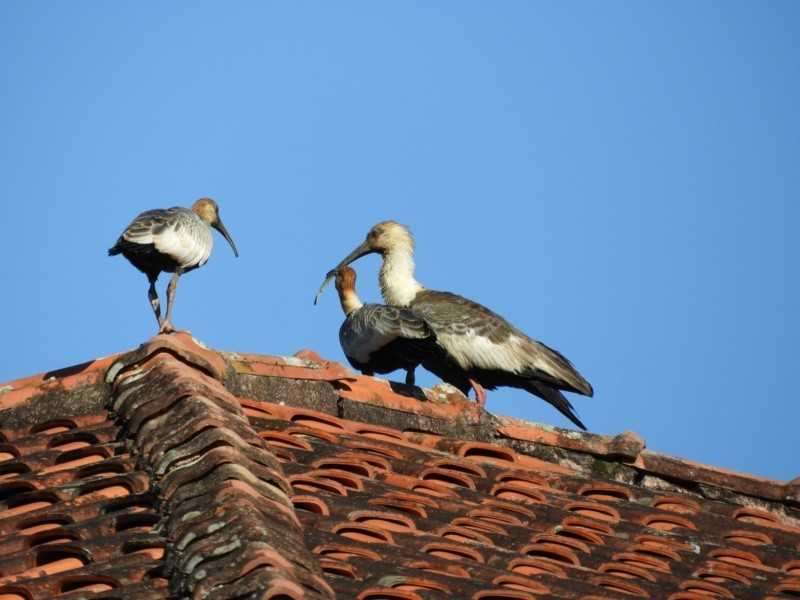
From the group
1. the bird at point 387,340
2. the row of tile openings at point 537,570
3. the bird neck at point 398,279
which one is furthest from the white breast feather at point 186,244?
the row of tile openings at point 537,570

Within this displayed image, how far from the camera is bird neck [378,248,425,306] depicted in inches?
480

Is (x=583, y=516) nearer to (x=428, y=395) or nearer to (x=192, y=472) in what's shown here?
(x=428, y=395)

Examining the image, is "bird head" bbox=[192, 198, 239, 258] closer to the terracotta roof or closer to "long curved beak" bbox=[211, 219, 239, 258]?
"long curved beak" bbox=[211, 219, 239, 258]

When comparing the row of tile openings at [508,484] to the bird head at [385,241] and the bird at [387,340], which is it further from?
the bird head at [385,241]

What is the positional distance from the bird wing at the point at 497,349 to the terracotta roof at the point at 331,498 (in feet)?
13.0

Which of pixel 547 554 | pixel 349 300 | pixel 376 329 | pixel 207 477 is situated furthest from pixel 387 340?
pixel 207 477

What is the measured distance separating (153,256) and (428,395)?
3356 mm

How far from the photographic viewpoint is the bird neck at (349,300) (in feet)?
38.6

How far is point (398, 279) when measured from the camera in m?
12.4

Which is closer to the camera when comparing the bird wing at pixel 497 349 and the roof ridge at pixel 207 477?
the roof ridge at pixel 207 477

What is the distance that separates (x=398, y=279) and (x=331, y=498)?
7.41 metres

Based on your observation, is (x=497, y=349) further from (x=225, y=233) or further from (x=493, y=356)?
(x=225, y=233)

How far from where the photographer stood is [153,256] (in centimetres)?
978

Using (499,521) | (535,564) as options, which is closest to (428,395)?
(499,521)
